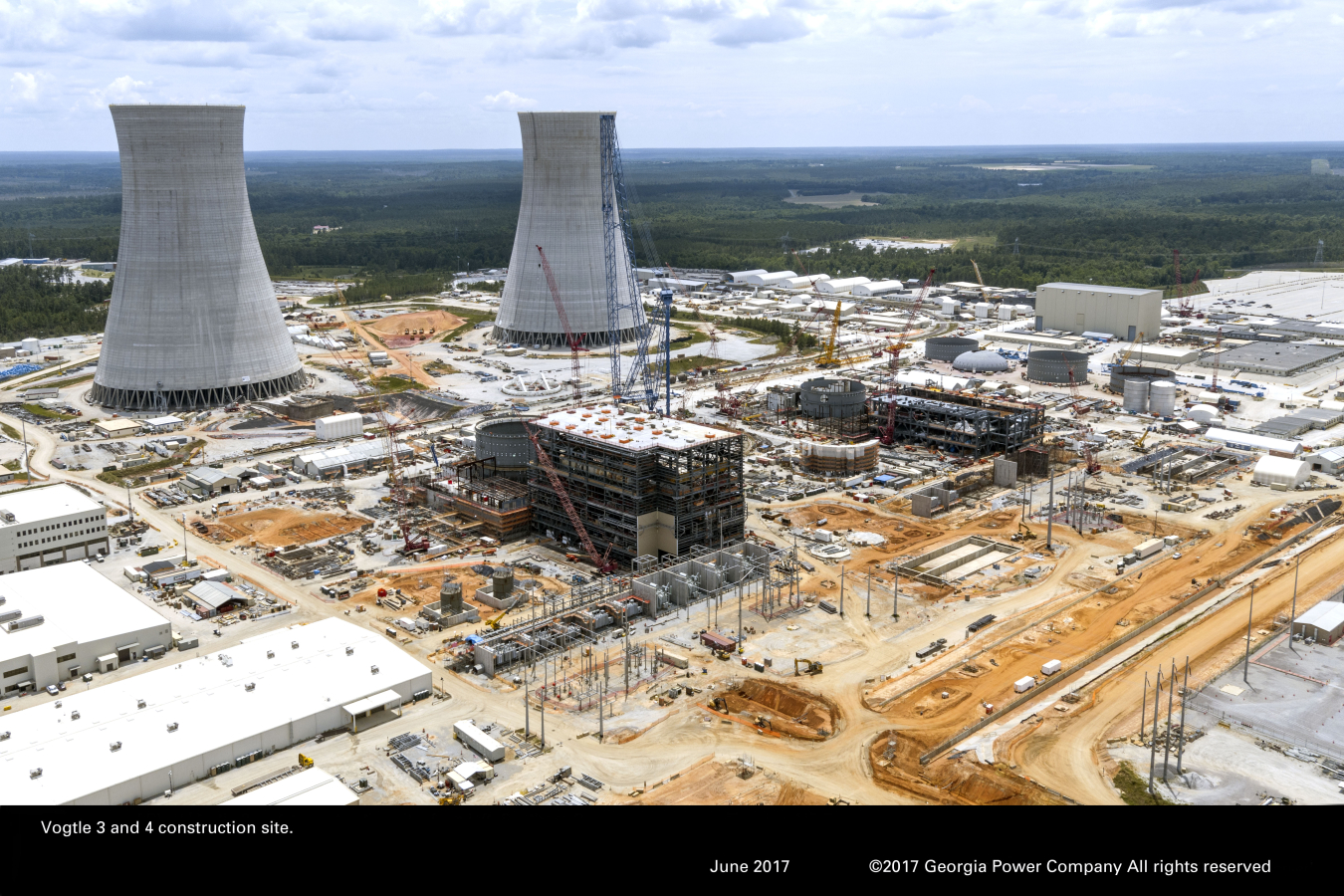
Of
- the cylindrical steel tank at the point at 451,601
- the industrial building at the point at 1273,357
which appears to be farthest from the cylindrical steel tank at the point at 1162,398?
the cylindrical steel tank at the point at 451,601

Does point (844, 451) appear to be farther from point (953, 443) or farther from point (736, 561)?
point (736, 561)

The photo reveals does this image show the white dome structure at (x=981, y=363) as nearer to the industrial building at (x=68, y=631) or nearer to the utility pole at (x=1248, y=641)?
the utility pole at (x=1248, y=641)

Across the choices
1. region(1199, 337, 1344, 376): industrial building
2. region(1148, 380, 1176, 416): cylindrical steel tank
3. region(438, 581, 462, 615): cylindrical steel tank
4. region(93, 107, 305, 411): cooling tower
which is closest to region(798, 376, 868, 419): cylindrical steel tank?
region(1148, 380, 1176, 416): cylindrical steel tank

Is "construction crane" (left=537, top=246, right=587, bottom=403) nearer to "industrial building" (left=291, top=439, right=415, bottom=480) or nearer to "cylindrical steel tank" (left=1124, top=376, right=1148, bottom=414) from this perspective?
"industrial building" (left=291, top=439, right=415, bottom=480)

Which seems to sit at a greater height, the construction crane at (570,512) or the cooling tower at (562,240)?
the cooling tower at (562,240)

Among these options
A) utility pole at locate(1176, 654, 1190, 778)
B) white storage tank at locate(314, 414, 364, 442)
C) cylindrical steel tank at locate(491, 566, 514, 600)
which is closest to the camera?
utility pole at locate(1176, 654, 1190, 778)
